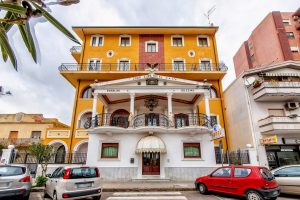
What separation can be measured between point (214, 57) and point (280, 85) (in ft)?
26.2

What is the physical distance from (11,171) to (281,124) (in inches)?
702

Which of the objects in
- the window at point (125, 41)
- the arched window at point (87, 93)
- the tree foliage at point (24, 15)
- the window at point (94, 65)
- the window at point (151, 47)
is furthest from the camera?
the window at point (125, 41)

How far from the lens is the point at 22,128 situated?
28922 mm

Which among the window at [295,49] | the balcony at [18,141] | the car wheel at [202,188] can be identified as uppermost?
the window at [295,49]

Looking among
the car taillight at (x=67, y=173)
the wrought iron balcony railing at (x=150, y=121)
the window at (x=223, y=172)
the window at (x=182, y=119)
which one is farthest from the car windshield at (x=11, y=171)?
the window at (x=182, y=119)

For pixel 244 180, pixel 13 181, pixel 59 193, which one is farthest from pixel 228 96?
pixel 13 181

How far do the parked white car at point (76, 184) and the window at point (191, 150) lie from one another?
317 inches

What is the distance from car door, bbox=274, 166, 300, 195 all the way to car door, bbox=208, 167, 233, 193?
277 centimetres

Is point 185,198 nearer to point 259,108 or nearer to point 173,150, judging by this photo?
point 173,150

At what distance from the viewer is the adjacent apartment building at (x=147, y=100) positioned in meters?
13.5

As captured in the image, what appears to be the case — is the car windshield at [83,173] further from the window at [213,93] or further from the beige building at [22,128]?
the beige building at [22,128]

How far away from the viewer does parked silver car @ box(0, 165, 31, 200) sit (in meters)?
6.79

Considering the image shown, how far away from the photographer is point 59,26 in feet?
4.66

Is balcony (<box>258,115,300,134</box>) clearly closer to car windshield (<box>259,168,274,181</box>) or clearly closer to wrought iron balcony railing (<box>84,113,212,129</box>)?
wrought iron balcony railing (<box>84,113,212,129</box>)
